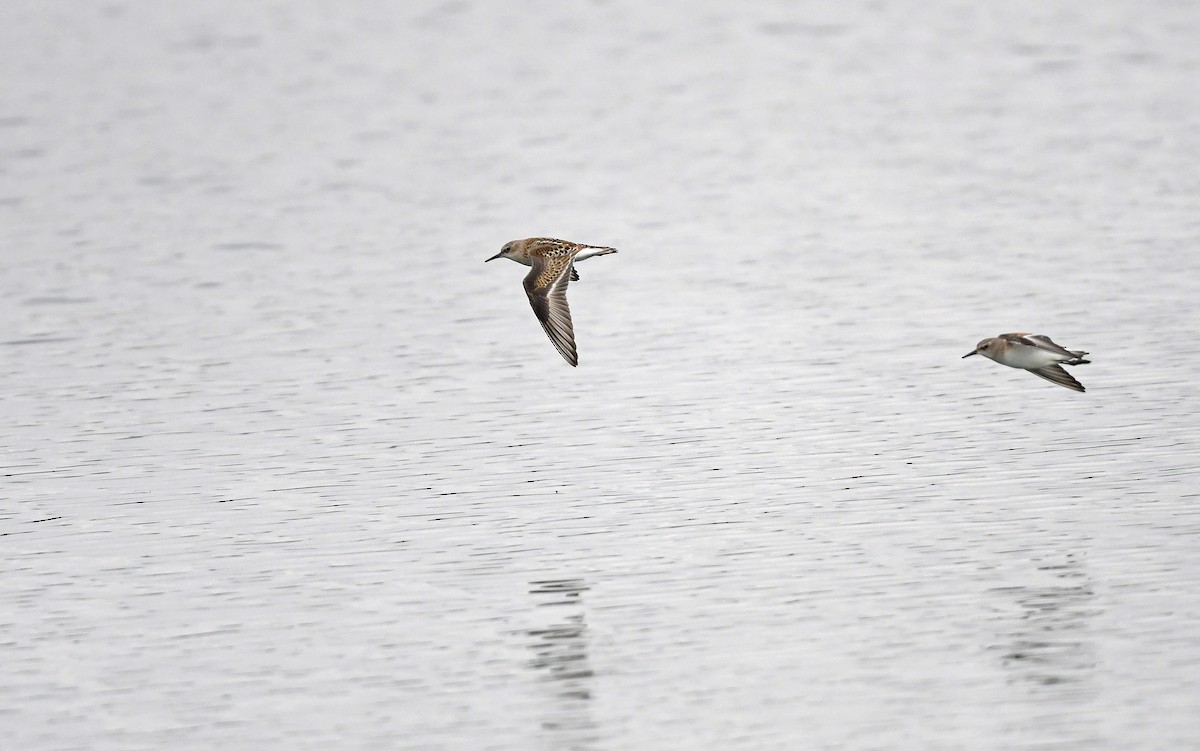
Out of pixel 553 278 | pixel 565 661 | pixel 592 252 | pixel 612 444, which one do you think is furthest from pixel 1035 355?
pixel 565 661

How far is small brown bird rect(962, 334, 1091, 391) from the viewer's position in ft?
56.8

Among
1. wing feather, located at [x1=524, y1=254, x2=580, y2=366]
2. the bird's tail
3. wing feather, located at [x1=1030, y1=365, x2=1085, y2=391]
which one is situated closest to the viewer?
wing feather, located at [x1=1030, y1=365, x2=1085, y2=391]

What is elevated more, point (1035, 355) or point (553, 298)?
point (553, 298)

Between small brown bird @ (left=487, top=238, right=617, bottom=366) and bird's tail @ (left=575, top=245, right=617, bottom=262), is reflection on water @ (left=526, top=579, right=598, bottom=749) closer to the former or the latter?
small brown bird @ (left=487, top=238, right=617, bottom=366)

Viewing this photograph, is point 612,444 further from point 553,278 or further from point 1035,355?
point 1035,355

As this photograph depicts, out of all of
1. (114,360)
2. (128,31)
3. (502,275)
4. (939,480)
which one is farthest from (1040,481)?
(128,31)

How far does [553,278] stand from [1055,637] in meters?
7.05

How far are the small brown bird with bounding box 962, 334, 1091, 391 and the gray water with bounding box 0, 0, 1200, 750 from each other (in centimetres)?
100

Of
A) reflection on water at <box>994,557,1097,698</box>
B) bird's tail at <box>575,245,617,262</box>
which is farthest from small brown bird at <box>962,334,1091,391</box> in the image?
bird's tail at <box>575,245,617,262</box>

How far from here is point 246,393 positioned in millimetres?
23672

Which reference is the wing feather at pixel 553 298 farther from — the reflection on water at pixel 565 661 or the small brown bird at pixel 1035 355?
the small brown bird at pixel 1035 355

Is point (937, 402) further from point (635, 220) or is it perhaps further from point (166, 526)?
point (635, 220)

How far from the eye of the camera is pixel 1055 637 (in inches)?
538

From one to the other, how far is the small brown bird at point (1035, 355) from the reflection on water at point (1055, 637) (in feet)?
8.45
